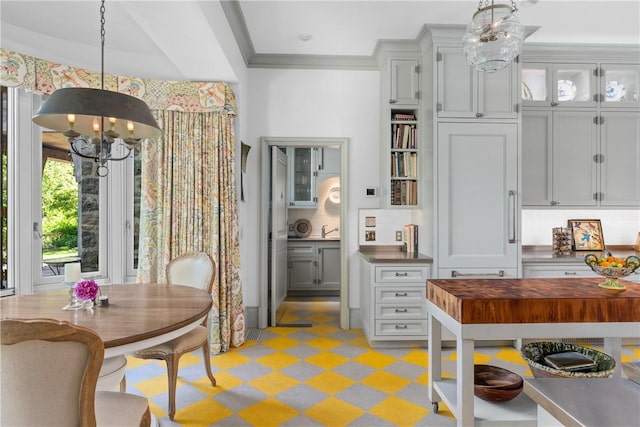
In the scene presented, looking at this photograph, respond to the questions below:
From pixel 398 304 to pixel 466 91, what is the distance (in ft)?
6.89

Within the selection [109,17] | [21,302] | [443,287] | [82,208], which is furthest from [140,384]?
[109,17]

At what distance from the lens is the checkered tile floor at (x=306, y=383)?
7.49 ft

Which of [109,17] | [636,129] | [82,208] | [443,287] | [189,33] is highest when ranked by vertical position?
[109,17]

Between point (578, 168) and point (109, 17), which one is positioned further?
point (578, 168)

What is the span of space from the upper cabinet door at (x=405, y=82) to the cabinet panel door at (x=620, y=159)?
1942 mm

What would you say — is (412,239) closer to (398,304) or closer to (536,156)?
(398,304)

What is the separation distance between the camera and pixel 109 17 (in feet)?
9.57

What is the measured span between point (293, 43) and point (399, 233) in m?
2.32

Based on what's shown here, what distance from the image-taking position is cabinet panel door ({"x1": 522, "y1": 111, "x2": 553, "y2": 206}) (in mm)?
3691

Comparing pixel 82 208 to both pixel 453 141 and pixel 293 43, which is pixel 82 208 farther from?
pixel 453 141

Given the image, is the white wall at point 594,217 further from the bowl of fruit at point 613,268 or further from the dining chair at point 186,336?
the dining chair at point 186,336

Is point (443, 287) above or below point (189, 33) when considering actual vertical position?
below

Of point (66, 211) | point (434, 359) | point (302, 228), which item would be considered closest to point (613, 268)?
point (434, 359)

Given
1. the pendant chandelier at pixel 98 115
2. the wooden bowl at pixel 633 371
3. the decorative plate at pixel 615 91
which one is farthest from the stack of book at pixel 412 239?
the wooden bowl at pixel 633 371
